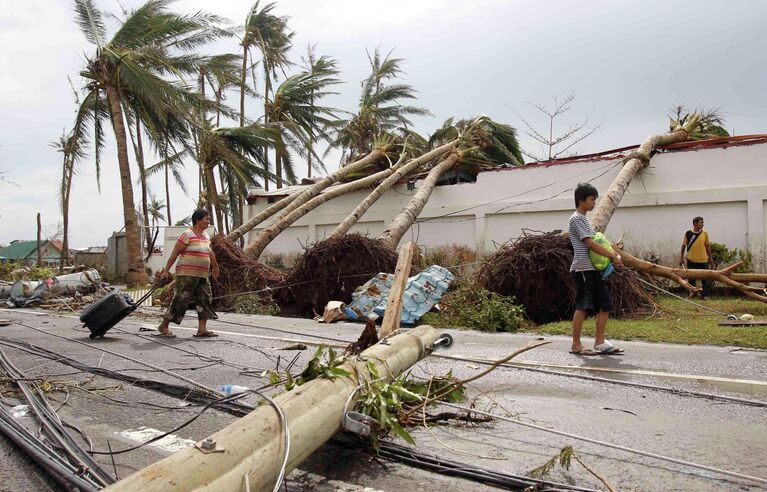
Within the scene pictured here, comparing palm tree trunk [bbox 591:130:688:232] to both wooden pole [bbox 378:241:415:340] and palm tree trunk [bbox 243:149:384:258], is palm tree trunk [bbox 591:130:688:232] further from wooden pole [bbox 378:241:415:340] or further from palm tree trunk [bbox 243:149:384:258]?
palm tree trunk [bbox 243:149:384:258]

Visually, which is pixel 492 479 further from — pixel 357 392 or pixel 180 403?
pixel 180 403

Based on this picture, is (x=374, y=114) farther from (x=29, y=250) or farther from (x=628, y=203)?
(x=29, y=250)

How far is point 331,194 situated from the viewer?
18.1 m

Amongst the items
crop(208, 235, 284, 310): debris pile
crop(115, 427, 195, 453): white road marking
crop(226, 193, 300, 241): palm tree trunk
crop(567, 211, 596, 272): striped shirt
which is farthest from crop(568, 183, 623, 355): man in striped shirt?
crop(226, 193, 300, 241): palm tree trunk

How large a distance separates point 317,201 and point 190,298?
32.6 ft

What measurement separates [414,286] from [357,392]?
7087 mm

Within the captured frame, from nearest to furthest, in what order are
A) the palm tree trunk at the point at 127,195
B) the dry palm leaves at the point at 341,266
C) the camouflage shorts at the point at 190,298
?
the camouflage shorts at the point at 190,298
the dry palm leaves at the point at 341,266
the palm tree trunk at the point at 127,195

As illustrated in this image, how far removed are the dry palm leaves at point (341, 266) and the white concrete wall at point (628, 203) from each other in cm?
189

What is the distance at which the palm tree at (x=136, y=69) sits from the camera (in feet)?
60.5

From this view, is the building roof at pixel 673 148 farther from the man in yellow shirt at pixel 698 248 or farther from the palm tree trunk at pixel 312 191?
the man in yellow shirt at pixel 698 248

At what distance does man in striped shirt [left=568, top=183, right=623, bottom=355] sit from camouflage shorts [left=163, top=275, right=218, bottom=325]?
179 inches

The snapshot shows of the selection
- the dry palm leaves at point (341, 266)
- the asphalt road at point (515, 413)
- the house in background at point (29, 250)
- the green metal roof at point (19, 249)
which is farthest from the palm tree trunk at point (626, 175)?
the green metal roof at point (19, 249)

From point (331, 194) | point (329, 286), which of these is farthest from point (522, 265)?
point (331, 194)

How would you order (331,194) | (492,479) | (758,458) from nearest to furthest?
(492,479) → (758,458) → (331,194)
